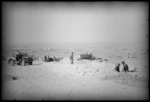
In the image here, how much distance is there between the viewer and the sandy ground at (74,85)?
525cm

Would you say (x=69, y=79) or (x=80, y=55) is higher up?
(x=80, y=55)

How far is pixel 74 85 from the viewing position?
18.1 feet

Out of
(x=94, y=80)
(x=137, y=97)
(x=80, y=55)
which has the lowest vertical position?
(x=137, y=97)

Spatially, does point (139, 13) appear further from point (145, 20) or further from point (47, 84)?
point (47, 84)

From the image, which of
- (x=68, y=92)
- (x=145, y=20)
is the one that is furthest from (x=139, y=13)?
(x=68, y=92)

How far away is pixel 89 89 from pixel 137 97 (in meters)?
1.33

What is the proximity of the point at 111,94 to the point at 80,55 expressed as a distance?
2999 mm

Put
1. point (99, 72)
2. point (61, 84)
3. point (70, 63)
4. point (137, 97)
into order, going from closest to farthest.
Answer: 1. point (137, 97)
2. point (61, 84)
3. point (99, 72)
4. point (70, 63)

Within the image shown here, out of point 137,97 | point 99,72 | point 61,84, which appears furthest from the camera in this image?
point 99,72

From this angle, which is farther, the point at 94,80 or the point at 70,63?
the point at 70,63

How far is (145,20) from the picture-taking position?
17.7ft

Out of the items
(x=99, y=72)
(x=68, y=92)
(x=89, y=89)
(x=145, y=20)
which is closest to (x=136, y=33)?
(x=145, y=20)

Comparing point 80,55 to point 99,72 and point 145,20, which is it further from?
point 145,20

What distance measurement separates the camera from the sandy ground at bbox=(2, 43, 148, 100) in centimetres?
525
